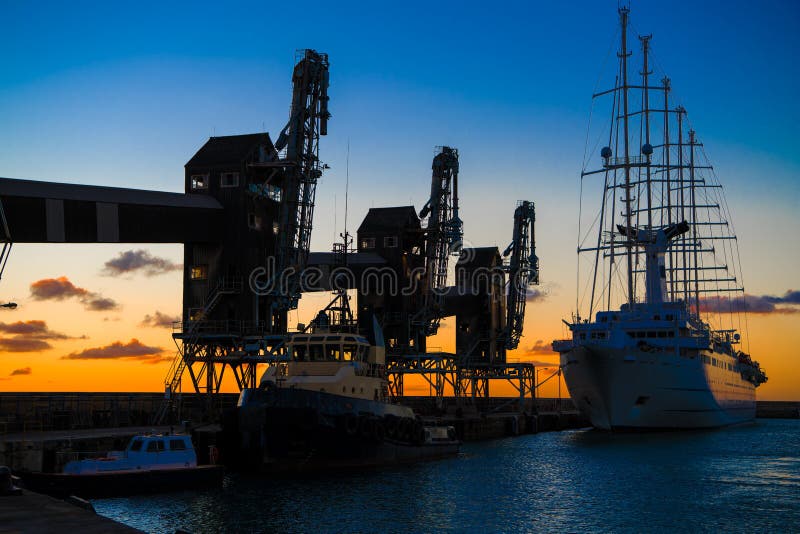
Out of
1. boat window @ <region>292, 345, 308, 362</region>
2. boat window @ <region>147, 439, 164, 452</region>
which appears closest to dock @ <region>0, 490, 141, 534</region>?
boat window @ <region>147, 439, 164, 452</region>

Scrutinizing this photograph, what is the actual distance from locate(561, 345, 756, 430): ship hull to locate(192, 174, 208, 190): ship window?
40641 mm

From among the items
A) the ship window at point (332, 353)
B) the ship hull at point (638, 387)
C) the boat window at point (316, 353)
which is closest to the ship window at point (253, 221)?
the boat window at point (316, 353)

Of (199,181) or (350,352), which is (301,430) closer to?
(350,352)

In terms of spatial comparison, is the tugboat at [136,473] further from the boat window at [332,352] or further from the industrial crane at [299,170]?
the industrial crane at [299,170]

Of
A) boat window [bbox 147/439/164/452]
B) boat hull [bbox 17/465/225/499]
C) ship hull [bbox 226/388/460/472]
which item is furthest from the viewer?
ship hull [bbox 226/388/460/472]

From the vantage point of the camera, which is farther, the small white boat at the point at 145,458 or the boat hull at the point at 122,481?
the small white boat at the point at 145,458

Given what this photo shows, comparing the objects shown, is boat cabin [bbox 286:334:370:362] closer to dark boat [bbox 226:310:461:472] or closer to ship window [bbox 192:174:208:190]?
dark boat [bbox 226:310:461:472]

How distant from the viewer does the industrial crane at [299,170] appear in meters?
73.7

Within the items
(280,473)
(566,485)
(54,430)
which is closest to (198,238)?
(54,430)

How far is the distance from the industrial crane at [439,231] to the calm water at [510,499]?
3539cm

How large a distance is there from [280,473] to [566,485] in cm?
1693

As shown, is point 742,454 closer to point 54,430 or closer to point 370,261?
point 370,261

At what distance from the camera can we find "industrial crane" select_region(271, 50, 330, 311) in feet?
242

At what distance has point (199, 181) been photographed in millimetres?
73000
